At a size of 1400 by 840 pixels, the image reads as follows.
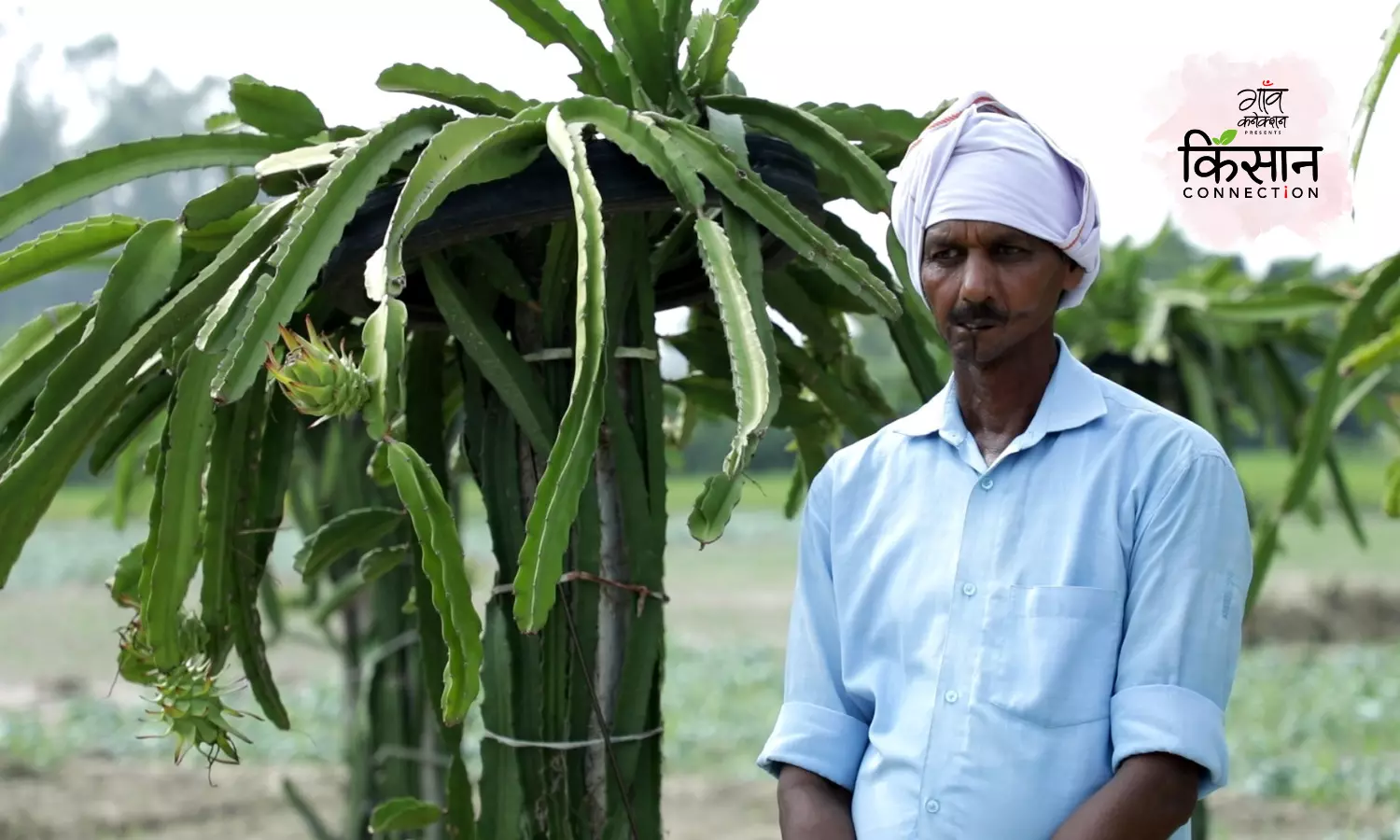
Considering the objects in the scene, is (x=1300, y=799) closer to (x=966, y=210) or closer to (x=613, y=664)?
(x=613, y=664)

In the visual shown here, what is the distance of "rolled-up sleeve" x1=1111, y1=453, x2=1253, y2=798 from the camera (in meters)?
0.57

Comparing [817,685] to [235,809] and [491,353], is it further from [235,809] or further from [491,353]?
[235,809]

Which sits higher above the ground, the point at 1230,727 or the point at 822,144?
the point at 822,144

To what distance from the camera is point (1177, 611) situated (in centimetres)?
58

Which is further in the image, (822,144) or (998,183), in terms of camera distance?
(822,144)

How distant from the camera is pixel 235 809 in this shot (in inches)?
133

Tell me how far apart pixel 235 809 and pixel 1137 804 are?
3189 millimetres

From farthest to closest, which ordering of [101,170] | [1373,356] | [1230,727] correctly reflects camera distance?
[1230,727]
[1373,356]
[101,170]

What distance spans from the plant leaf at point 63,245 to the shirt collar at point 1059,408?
53cm

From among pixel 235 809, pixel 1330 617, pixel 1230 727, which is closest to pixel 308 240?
pixel 235 809

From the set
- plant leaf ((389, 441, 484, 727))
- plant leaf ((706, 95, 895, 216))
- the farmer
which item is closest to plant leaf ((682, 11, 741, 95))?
plant leaf ((706, 95, 895, 216))

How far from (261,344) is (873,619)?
0.33 meters

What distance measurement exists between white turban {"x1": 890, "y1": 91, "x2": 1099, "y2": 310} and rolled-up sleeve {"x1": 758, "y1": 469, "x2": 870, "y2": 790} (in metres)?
0.15

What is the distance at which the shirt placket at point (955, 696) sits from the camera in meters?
0.61
